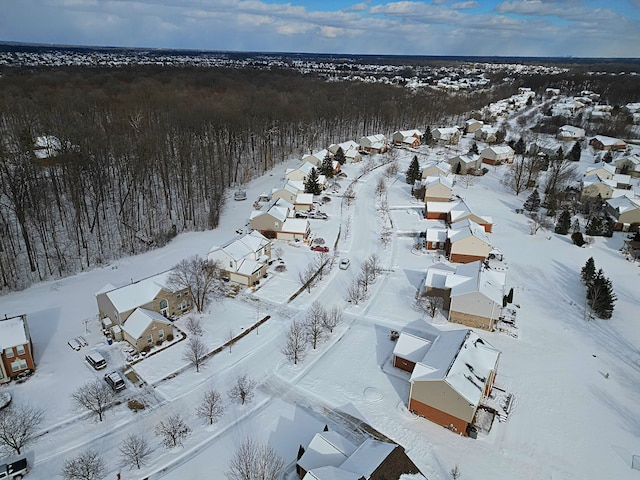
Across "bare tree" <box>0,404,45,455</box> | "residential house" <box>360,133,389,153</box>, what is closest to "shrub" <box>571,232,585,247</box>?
"residential house" <box>360,133,389,153</box>

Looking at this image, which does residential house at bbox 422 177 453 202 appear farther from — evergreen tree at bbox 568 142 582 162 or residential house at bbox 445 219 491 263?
evergreen tree at bbox 568 142 582 162

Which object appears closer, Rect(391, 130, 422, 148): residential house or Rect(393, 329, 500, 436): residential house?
Rect(393, 329, 500, 436): residential house

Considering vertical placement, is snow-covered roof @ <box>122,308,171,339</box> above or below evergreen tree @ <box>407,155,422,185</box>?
below

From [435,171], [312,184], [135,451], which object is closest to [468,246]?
[312,184]

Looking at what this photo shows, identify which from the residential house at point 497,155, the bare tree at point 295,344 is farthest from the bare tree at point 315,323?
the residential house at point 497,155

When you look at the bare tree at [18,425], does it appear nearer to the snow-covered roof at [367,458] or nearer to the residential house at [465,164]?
the snow-covered roof at [367,458]

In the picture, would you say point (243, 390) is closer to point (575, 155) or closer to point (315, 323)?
point (315, 323)
